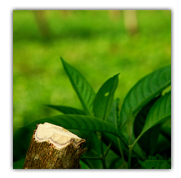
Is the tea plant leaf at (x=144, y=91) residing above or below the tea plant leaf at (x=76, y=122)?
above

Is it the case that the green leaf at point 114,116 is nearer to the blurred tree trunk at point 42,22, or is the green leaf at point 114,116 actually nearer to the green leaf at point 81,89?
the green leaf at point 81,89

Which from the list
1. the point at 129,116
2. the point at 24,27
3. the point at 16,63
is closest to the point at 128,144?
the point at 129,116

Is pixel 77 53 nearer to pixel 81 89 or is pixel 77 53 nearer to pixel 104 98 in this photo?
pixel 81 89

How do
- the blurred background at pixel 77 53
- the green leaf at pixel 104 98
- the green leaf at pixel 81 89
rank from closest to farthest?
1. the green leaf at pixel 104 98
2. the green leaf at pixel 81 89
3. the blurred background at pixel 77 53

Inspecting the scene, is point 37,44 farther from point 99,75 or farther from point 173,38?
point 173,38

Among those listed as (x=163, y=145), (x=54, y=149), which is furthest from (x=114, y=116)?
(x=54, y=149)

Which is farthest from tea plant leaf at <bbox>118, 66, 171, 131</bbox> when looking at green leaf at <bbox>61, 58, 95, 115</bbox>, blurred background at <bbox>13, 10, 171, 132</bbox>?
blurred background at <bbox>13, 10, 171, 132</bbox>

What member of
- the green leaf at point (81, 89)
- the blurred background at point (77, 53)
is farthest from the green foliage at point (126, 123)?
the blurred background at point (77, 53)

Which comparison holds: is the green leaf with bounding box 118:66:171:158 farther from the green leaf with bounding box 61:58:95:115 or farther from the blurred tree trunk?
the blurred tree trunk
